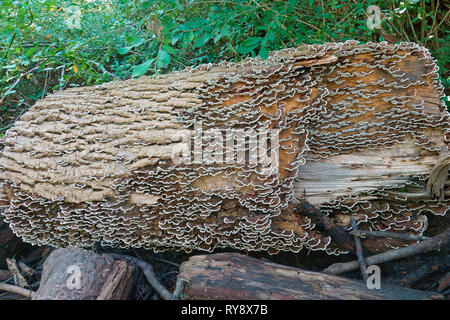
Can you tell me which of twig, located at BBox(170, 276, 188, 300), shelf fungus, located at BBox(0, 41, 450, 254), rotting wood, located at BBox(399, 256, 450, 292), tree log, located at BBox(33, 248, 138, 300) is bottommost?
rotting wood, located at BBox(399, 256, 450, 292)

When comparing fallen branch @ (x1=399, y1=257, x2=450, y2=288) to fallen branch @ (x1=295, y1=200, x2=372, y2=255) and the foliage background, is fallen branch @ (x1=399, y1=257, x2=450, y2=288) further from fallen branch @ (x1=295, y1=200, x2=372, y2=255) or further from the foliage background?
the foliage background

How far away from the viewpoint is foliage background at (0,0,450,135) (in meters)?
3.20

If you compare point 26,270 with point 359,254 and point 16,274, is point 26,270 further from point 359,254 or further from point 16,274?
point 359,254

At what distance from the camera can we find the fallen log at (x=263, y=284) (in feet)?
6.87

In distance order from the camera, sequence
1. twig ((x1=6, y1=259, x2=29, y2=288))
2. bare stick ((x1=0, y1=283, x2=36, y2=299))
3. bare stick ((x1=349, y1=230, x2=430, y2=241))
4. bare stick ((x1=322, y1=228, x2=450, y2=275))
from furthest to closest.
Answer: twig ((x1=6, y1=259, x2=29, y2=288)) → bare stick ((x1=0, y1=283, x2=36, y2=299)) → bare stick ((x1=349, y1=230, x2=430, y2=241)) → bare stick ((x1=322, y1=228, x2=450, y2=275))

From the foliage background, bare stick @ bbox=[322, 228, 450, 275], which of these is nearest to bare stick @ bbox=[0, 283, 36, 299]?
the foliage background

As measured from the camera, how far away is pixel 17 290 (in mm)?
2791

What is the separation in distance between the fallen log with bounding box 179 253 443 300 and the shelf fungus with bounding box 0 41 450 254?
34 cm

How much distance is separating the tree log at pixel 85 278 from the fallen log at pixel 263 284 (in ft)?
1.88

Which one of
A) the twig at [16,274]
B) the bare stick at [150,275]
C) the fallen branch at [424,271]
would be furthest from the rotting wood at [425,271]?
the twig at [16,274]

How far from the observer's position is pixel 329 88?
2895 mm

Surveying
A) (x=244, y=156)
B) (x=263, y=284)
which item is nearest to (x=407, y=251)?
(x=263, y=284)

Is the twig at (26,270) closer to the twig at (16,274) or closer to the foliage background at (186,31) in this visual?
the twig at (16,274)

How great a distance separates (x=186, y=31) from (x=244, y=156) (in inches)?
58.1
